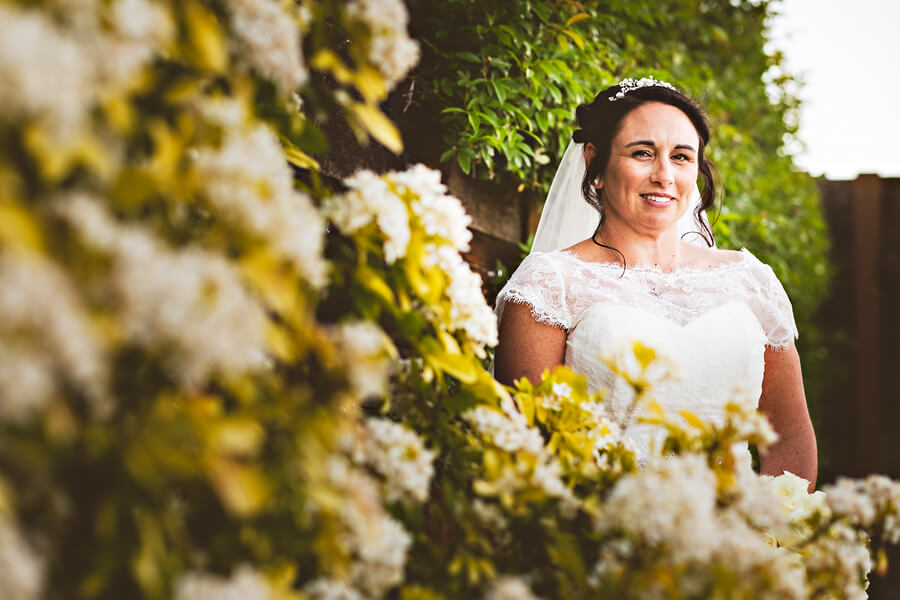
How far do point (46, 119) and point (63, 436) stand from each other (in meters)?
0.21

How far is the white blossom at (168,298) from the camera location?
496 mm

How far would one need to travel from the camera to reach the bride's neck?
2404 millimetres

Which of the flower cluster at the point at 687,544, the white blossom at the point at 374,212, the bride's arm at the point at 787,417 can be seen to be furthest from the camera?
the bride's arm at the point at 787,417

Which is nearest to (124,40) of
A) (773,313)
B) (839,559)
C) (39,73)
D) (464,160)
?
(39,73)

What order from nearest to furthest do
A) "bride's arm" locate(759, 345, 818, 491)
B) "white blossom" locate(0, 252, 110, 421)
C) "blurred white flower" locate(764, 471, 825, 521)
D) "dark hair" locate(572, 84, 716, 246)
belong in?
"white blossom" locate(0, 252, 110, 421)
"blurred white flower" locate(764, 471, 825, 521)
"bride's arm" locate(759, 345, 818, 491)
"dark hair" locate(572, 84, 716, 246)

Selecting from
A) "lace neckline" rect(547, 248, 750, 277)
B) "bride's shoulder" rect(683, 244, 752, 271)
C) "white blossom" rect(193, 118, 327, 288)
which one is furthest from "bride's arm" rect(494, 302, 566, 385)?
"white blossom" rect(193, 118, 327, 288)

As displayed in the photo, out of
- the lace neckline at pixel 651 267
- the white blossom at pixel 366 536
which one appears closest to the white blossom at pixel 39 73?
the white blossom at pixel 366 536

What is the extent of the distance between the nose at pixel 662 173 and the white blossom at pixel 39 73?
6.61 ft

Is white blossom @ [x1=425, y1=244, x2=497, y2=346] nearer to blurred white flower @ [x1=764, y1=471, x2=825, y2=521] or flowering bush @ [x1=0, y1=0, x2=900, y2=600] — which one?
flowering bush @ [x1=0, y1=0, x2=900, y2=600]

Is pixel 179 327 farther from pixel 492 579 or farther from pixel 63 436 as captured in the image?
pixel 492 579

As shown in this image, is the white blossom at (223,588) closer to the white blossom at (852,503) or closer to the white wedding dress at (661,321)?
the white blossom at (852,503)

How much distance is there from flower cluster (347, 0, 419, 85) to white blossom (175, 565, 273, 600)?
0.55m

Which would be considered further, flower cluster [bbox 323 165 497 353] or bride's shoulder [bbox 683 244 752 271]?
bride's shoulder [bbox 683 244 752 271]

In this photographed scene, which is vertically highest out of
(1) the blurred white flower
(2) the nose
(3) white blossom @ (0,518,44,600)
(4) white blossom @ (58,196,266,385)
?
(2) the nose
